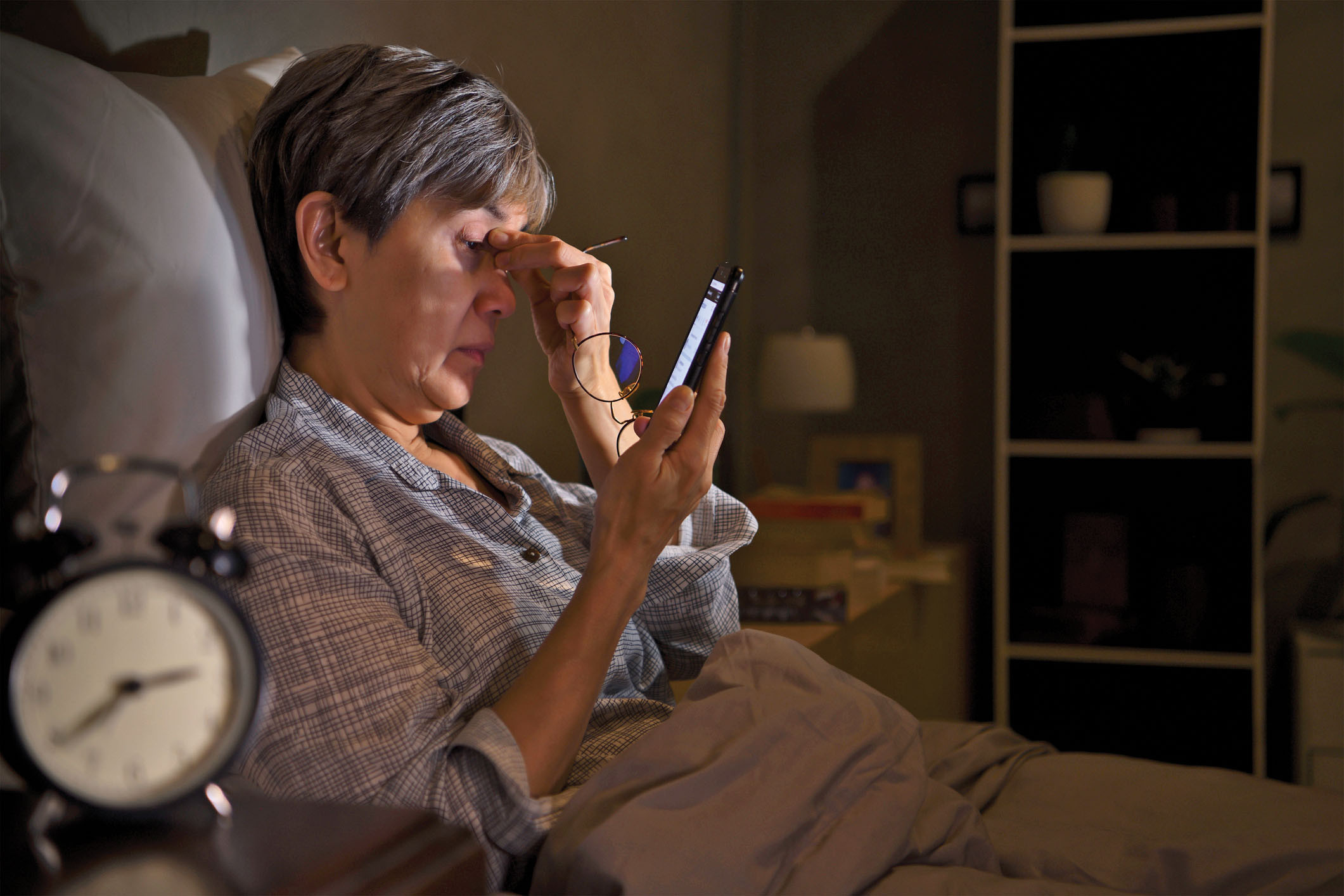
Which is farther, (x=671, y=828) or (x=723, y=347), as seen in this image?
(x=723, y=347)

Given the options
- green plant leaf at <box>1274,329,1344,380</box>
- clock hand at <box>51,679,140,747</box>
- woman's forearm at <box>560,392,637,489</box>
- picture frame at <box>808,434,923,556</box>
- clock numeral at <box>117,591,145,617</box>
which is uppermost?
green plant leaf at <box>1274,329,1344,380</box>

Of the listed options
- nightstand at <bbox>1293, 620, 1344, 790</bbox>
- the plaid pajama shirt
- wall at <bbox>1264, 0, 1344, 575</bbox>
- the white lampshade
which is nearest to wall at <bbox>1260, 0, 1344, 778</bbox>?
wall at <bbox>1264, 0, 1344, 575</bbox>

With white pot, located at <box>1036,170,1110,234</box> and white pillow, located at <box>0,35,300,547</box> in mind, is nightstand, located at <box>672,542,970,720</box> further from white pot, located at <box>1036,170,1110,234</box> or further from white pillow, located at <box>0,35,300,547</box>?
white pillow, located at <box>0,35,300,547</box>

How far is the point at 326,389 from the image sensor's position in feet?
3.31

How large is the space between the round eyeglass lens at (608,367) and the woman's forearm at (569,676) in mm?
387

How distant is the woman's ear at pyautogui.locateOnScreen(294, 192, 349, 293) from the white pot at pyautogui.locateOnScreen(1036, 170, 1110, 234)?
190cm

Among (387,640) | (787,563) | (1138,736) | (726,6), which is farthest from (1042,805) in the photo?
(726,6)

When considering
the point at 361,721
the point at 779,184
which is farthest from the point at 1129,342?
the point at 361,721

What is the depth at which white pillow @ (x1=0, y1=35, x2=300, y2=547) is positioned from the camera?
797mm

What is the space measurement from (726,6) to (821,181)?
1.79ft

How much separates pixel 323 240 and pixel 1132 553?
2.13 m

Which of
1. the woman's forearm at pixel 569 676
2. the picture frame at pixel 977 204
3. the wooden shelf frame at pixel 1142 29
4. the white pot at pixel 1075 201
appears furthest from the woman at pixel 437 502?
the picture frame at pixel 977 204

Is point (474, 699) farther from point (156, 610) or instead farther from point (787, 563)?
point (787, 563)

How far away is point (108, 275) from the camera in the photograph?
81cm
